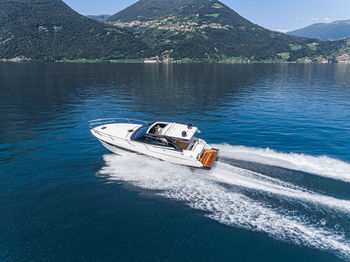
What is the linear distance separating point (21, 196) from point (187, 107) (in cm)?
3138

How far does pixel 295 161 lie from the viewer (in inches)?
724

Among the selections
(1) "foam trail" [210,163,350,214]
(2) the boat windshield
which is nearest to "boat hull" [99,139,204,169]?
(2) the boat windshield

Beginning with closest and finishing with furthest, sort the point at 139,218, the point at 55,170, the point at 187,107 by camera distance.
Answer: the point at 139,218 < the point at 55,170 < the point at 187,107

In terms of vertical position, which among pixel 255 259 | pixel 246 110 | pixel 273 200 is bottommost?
pixel 255 259

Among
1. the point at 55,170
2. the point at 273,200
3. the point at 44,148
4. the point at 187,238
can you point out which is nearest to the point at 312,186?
the point at 273,200

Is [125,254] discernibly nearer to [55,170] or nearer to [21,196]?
[21,196]

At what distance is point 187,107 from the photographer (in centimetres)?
4097

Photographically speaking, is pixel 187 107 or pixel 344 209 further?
pixel 187 107

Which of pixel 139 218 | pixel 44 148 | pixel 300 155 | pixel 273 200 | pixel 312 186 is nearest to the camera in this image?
pixel 139 218

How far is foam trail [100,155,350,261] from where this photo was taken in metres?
11.0

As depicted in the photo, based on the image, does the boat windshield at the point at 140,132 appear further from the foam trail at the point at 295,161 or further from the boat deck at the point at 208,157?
the foam trail at the point at 295,161

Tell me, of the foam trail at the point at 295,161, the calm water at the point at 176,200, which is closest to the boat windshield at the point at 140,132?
the calm water at the point at 176,200

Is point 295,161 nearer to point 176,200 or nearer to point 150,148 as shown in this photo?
point 176,200

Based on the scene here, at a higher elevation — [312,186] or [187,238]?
[312,186]
